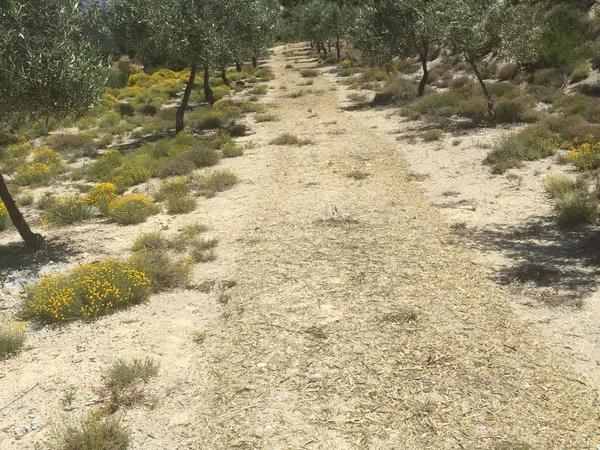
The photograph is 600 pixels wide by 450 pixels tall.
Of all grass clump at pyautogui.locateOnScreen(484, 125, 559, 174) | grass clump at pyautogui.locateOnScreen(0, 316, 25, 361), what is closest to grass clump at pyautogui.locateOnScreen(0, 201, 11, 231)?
grass clump at pyautogui.locateOnScreen(0, 316, 25, 361)

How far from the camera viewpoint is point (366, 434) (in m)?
6.19

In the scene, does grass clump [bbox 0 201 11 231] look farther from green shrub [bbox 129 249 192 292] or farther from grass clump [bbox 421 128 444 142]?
grass clump [bbox 421 128 444 142]

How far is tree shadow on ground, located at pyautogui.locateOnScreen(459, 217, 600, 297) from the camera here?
9.48 metres

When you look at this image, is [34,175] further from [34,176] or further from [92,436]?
[92,436]

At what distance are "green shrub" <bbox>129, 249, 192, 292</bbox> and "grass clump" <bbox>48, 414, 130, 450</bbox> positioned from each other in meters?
4.05

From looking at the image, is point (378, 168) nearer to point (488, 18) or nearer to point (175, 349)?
point (488, 18)

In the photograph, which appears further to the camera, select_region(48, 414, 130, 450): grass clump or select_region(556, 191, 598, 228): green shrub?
select_region(556, 191, 598, 228): green shrub

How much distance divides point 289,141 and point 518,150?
9.83 metres

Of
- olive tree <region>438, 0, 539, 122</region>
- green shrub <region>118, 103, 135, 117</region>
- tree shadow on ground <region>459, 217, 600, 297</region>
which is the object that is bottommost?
tree shadow on ground <region>459, 217, 600, 297</region>

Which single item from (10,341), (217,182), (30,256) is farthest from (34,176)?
(10,341)

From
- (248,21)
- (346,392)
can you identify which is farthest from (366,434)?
(248,21)

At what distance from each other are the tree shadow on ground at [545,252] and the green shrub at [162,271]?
21.0 ft

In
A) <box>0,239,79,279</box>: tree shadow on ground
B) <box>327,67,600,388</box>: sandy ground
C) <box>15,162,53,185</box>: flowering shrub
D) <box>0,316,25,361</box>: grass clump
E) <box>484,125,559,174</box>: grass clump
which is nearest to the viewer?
<box>327,67,600,388</box>: sandy ground

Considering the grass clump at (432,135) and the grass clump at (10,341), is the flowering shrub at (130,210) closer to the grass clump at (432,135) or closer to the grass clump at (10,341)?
the grass clump at (10,341)
